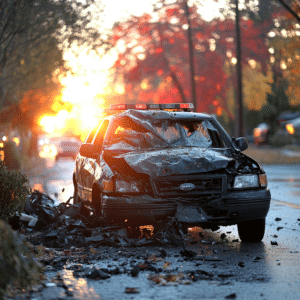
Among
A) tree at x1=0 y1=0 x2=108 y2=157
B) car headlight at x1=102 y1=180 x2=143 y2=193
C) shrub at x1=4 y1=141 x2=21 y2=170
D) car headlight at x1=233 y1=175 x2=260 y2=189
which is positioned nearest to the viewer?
car headlight at x1=102 y1=180 x2=143 y2=193

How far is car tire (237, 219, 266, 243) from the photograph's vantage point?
888 centimetres

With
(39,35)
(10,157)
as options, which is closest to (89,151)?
(10,157)

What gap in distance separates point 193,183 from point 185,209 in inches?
13.7

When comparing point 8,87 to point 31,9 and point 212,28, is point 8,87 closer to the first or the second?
point 31,9

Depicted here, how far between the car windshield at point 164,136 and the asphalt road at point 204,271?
128 cm

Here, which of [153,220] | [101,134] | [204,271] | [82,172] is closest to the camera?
[204,271]

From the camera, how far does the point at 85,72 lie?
35156 millimetres

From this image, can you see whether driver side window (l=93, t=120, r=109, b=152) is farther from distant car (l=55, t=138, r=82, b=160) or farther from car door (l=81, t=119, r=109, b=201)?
distant car (l=55, t=138, r=82, b=160)

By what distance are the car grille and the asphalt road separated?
654 millimetres

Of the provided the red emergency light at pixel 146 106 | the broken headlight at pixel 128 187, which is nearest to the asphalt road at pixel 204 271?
the broken headlight at pixel 128 187

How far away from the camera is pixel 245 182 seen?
859 cm

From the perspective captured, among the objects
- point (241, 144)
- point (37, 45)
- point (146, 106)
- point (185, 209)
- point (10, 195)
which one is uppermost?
point (37, 45)

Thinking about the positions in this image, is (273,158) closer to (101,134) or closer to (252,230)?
(101,134)

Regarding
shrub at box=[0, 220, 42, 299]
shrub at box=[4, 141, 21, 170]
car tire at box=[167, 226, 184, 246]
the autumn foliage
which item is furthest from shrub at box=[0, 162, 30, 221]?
the autumn foliage
